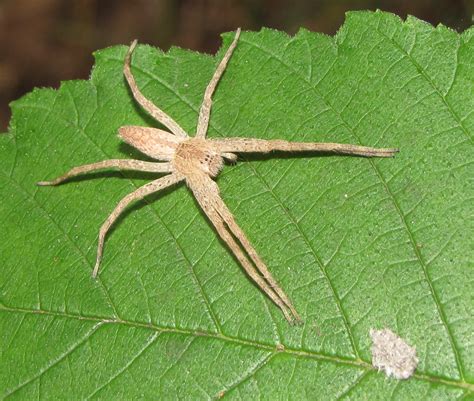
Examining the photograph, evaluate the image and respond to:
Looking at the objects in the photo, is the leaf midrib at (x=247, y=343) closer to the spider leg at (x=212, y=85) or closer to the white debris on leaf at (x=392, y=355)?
the white debris on leaf at (x=392, y=355)

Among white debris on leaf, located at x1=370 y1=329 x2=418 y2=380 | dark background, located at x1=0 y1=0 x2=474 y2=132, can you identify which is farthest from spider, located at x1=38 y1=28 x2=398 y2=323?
dark background, located at x1=0 y1=0 x2=474 y2=132

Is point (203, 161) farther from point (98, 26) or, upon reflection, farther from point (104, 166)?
point (98, 26)

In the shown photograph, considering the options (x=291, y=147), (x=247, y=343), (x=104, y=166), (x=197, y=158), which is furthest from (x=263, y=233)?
(x=104, y=166)

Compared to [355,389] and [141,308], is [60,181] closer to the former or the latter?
[141,308]

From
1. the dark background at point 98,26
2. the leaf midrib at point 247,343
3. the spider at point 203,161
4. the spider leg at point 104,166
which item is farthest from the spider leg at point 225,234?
the dark background at point 98,26

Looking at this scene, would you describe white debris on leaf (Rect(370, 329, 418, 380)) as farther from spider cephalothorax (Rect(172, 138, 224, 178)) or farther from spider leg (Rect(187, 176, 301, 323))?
spider cephalothorax (Rect(172, 138, 224, 178))

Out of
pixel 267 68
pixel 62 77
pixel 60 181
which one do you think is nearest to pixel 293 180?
pixel 267 68
